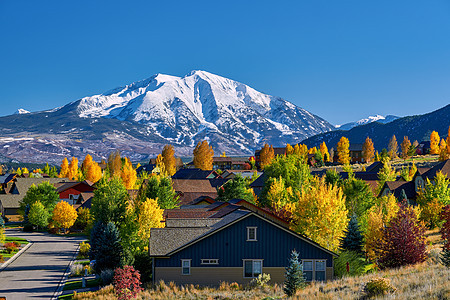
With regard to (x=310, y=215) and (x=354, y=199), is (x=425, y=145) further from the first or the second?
(x=310, y=215)

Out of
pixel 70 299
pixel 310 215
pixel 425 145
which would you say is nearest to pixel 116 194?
pixel 70 299

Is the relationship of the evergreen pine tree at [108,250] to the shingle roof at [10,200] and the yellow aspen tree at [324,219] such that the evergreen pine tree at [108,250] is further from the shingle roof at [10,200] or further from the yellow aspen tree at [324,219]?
the shingle roof at [10,200]

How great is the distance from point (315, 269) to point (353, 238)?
1008cm

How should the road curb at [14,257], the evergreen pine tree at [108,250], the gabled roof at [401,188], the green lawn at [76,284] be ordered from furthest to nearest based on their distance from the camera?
1. the gabled roof at [401,188]
2. the road curb at [14,257]
3. the evergreen pine tree at [108,250]
4. the green lawn at [76,284]

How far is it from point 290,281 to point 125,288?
10882mm

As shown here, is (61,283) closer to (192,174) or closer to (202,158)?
(192,174)

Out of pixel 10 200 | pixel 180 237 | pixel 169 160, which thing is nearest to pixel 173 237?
pixel 180 237

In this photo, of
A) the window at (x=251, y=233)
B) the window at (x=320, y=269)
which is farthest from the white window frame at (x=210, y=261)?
the window at (x=320, y=269)

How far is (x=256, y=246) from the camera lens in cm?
3806

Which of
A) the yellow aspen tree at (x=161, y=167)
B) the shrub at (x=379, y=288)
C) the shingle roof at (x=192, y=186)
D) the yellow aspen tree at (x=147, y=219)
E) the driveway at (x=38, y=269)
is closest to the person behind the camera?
the shrub at (x=379, y=288)

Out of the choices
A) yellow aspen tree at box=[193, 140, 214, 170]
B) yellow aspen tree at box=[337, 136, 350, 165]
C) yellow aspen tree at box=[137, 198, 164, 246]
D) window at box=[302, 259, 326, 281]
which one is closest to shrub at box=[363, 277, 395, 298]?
window at box=[302, 259, 326, 281]

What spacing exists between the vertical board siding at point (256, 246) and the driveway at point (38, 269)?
1311 cm

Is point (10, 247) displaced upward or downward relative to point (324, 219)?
downward

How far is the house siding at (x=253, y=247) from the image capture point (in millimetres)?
37656
